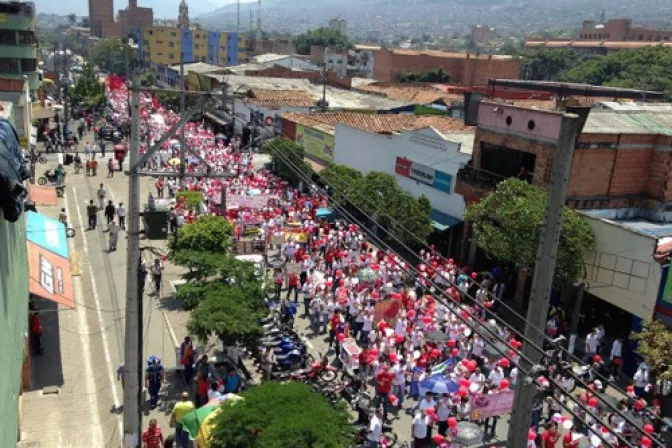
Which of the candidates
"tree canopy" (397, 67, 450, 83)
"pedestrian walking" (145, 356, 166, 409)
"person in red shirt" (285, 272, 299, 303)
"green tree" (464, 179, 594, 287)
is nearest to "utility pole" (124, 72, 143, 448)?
"pedestrian walking" (145, 356, 166, 409)

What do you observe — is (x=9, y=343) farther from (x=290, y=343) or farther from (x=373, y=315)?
(x=373, y=315)

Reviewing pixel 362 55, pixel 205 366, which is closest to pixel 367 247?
pixel 205 366

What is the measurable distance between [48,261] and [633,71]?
262 ft

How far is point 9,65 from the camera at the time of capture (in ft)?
153

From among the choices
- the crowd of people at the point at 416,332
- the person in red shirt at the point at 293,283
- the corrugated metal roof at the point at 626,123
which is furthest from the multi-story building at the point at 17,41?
the corrugated metal roof at the point at 626,123

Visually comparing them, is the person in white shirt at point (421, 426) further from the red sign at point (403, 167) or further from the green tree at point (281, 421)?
the red sign at point (403, 167)

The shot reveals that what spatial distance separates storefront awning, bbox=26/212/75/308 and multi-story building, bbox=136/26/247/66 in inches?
3504

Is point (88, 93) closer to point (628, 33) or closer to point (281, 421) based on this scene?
point (281, 421)

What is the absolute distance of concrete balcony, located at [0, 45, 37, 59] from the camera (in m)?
46.1

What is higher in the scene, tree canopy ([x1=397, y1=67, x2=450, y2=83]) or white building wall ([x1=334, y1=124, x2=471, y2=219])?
tree canopy ([x1=397, y1=67, x2=450, y2=83])

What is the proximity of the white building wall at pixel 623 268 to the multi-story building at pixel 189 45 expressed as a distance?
92747mm

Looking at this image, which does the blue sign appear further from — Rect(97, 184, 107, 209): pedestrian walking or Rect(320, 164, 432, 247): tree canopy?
Rect(97, 184, 107, 209): pedestrian walking

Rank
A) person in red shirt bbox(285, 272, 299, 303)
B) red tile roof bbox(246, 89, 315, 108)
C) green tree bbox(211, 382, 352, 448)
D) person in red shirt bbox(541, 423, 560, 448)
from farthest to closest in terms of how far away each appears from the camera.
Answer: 1. red tile roof bbox(246, 89, 315, 108)
2. person in red shirt bbox(285, 272, 299, 303)
3. person in red shirt bbox(541, 423, 560, 448)
4. green tree bbox(211, 382, 352, 448)

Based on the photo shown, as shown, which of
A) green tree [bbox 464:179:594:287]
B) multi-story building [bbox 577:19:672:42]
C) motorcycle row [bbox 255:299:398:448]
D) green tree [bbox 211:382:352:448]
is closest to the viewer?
green tree [bbox 211:382:352:448]
